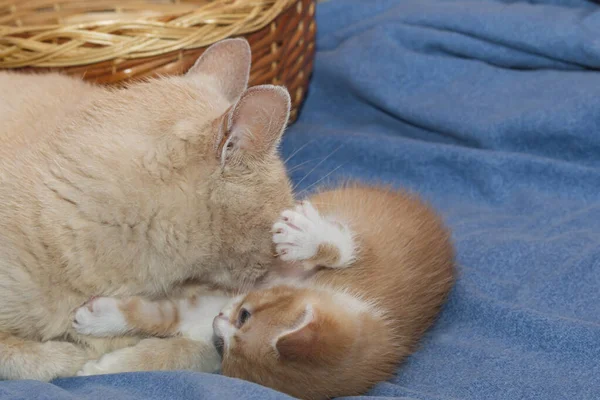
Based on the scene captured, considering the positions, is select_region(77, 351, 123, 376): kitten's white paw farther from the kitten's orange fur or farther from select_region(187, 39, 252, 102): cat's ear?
select_region(187, 39, 252, 102): cat's ear

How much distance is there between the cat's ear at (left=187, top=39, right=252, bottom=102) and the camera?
6.32ft

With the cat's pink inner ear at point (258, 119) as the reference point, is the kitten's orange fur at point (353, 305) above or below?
below

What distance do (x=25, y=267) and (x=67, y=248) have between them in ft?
0.32

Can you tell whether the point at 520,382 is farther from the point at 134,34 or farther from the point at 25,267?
the point at 134,34

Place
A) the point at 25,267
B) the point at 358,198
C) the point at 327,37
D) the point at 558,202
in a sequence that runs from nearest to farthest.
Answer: the point at 25,267
the point at 358,198
the point at 558,202
the point at 327,37

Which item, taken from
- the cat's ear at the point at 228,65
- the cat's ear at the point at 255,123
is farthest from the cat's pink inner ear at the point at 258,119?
the cat's ear at the point at 228,65

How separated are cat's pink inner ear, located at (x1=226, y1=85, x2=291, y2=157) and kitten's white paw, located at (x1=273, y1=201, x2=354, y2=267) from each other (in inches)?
7.7

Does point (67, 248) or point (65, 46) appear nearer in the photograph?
point (67, 248)

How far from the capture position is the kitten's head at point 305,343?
1.57m

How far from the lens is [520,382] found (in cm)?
166

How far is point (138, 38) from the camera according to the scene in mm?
2232

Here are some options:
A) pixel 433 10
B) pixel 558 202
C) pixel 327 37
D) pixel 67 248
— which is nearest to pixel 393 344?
pixel 67 248

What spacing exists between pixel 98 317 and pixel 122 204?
28cm

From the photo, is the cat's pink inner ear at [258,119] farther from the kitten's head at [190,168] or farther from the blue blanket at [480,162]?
the blue blanket at [480,162]
